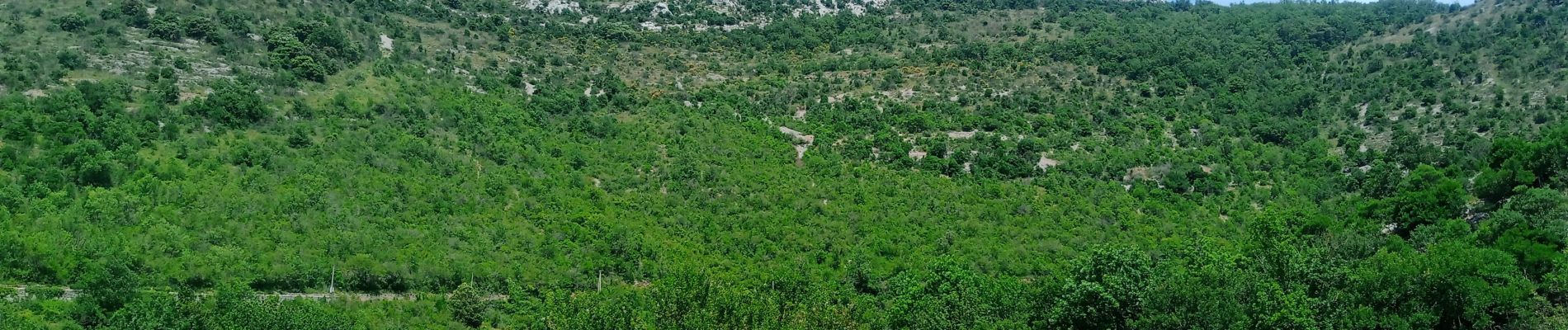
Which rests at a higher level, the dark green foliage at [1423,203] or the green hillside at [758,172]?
the dark green foliage at [1423,203]

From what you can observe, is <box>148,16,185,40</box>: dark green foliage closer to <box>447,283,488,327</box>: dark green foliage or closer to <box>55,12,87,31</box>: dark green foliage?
<box>55,12,87,31</box>: dark green foliage

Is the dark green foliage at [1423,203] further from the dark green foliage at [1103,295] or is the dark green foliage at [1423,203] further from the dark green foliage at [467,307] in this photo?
the dark green foliage at [467,307]

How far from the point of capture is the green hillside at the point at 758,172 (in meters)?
47.2

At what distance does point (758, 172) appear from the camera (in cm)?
7781

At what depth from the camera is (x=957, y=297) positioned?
49375 millimetres

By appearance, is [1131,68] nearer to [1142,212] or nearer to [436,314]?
[1142,212]

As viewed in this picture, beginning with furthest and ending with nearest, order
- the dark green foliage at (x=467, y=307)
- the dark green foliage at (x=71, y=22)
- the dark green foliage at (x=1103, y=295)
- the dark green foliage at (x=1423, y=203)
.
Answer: the dark green foliage at (x=71, y=22) → the dark green foliage at (x=1423, y=203) → the dark green foliage at (x=467, y=307) → the dark green foliage at (x=1103, y=295)

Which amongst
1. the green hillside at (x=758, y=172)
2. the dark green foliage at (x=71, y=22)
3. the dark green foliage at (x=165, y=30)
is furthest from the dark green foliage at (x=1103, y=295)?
the dark green foliage at (x=71, y=22)

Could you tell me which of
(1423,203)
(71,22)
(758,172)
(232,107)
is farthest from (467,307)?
(1423,203)

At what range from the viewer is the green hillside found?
47.2 metres

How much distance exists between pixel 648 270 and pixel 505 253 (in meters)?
8.63

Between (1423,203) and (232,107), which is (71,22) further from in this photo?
(1423,203)

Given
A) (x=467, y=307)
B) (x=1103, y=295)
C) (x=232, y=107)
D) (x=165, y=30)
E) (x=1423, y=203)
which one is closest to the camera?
(x=1103, y=295)

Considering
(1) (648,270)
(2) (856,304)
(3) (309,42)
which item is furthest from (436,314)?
(3) (309,42)
